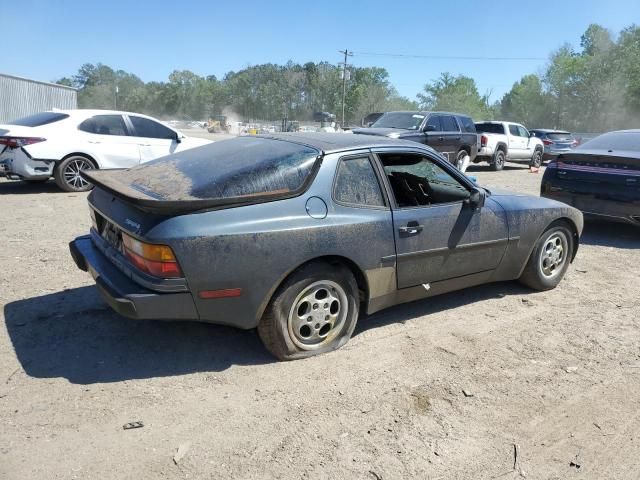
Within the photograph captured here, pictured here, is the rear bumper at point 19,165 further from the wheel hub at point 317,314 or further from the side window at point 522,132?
the side window at point 522,132

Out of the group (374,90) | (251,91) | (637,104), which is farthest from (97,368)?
(251,91)

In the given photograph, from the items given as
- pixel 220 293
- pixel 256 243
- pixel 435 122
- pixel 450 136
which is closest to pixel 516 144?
pixel 450 136

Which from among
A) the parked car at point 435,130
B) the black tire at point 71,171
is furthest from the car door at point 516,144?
the black tire at point 71,171

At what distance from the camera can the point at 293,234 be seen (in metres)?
3.19

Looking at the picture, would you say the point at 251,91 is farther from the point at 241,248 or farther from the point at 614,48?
the point at 241,248

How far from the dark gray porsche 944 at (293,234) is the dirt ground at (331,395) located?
0.38 metres

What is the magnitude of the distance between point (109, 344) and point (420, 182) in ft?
9.43

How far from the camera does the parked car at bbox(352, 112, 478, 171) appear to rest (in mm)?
12602

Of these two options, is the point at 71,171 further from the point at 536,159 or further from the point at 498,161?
the point at 536,159

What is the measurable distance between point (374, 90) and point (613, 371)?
273 feet

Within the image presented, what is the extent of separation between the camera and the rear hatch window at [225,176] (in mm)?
3189

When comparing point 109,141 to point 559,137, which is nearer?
point 109,141

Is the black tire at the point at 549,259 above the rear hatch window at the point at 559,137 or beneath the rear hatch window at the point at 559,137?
beneath

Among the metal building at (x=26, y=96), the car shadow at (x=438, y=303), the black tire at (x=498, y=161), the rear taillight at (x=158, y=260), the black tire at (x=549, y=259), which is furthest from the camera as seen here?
the metal building at (x=26, y=96)
